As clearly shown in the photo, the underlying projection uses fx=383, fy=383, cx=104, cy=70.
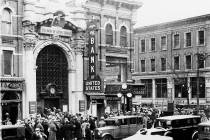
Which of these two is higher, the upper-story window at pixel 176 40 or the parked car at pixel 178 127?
the upper-story window at pixel 176 40

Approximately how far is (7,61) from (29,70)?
1.69m

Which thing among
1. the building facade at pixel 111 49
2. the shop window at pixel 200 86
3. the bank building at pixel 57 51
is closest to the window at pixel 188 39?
the shop window at pixel 200 86

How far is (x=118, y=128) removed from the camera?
2159 centimetres

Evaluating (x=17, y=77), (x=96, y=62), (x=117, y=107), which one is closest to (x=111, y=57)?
(x=96, y=62)

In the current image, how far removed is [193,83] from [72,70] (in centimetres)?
2260

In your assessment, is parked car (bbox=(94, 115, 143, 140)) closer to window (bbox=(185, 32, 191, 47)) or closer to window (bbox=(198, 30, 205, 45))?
window (bbox=(198, 30, 205, 45))

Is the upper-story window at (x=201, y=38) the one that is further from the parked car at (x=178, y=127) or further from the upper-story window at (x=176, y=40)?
the parked car at (x=178, y=127)

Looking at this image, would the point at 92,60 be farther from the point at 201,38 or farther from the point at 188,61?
the point at 188,61

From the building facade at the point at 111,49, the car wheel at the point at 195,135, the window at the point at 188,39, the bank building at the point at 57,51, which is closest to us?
the car wheel at the point at 195,135

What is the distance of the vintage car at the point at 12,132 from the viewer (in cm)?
1739

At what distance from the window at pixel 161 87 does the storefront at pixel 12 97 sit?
92.5ft

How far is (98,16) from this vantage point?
1310 inches

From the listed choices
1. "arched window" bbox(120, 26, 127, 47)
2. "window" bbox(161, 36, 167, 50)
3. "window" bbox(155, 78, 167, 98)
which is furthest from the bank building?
"window" bbox(155, 78, 167, 98)

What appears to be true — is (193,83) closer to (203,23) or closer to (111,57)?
(203,23)
